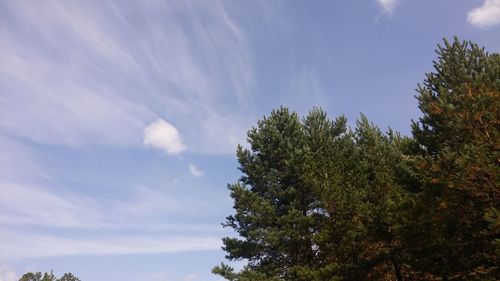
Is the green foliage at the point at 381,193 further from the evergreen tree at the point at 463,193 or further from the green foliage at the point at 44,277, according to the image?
the green foliage at the point at 44,277

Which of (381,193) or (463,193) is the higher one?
(381,193)

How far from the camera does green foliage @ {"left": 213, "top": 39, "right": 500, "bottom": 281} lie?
14594 millimetres

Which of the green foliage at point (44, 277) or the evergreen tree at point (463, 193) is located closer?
the evergreen tree at point (463, 193)

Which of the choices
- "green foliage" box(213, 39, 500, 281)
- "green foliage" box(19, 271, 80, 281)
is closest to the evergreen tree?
"green foliage" box(213, 39, 500, 281)

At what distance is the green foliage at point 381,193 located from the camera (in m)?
14.6

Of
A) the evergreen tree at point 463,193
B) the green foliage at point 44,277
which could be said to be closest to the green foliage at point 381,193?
the evergreen tree at point 463,193

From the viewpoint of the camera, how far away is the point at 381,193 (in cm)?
2125

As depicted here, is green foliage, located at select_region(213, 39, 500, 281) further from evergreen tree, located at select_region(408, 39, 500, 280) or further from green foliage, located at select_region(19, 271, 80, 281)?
→ green foliage, located at select_region(19, 271, 80, 281)

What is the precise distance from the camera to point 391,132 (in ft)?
96.2

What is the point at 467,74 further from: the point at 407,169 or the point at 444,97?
the point at 407,169

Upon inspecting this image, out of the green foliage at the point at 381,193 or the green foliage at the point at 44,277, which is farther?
the green foliage at the point at 44,277

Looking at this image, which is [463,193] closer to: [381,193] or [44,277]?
[381,193]

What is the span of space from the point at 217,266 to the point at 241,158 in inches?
271

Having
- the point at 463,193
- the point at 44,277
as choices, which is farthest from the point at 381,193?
the point at 44,277
